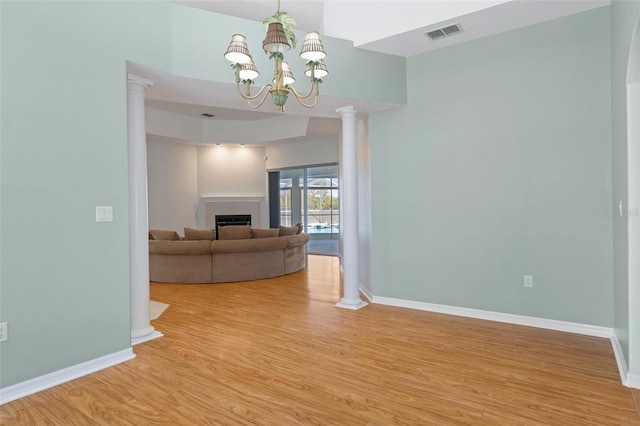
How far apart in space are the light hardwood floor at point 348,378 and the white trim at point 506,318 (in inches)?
Answer: 4.4

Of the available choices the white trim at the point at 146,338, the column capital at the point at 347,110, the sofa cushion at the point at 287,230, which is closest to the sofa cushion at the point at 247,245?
the sofa cushion at the point at 287,230

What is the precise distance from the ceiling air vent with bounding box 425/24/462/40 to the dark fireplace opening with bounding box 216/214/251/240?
6826mm

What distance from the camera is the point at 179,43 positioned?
3336 millimetres

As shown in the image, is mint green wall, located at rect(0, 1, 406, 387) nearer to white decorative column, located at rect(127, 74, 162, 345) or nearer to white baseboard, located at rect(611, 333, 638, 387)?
white decorative column, located at rect(127, 74, 162, 345)

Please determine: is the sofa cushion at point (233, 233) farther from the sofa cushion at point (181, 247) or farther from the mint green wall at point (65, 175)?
the mint green wall at point (65, 175)

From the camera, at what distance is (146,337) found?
3.54 meters

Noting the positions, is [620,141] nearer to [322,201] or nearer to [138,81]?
[138,81]

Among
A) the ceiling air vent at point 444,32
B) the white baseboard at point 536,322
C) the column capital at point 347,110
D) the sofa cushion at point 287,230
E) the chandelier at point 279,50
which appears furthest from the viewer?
the sofa cushion at point 287,230

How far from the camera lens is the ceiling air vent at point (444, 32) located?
371cm

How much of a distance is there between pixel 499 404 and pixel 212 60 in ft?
11.8

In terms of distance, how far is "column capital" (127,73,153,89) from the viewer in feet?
11.0

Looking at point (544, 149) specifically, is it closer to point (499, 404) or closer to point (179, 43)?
point (499, 404)

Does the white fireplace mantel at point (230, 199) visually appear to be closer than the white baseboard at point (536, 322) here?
No

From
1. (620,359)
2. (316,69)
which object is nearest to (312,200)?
(316,69)
